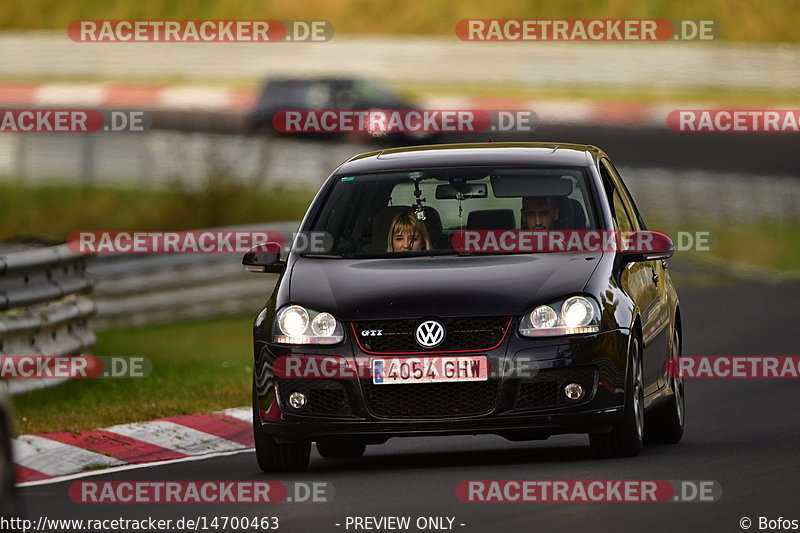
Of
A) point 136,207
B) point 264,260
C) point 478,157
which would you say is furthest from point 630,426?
point 136,207

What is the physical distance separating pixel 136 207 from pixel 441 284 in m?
20.0

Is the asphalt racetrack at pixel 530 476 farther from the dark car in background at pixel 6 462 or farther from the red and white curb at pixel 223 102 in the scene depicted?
the red and white curb at pixel 223 102

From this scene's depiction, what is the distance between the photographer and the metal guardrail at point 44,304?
1362 centimetres

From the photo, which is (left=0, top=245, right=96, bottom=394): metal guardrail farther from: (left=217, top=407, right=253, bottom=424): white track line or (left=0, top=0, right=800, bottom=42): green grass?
(left=0, top=0, right=800, bottom=42): green grass

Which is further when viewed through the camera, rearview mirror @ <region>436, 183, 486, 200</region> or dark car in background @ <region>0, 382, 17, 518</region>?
rearview mirror @ <region>436, 183, 486, 200</region>

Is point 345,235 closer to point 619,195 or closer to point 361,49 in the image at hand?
point 619,195

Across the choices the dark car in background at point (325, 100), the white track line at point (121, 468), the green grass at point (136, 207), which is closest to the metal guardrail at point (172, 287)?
the green grass at point (136, 207)

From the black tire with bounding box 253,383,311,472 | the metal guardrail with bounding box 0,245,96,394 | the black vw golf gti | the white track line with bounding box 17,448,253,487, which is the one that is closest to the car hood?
the black vw golf gti

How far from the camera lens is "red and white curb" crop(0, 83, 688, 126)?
41281mm

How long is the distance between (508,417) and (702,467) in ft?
3.42

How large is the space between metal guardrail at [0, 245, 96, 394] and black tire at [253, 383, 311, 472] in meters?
3.19

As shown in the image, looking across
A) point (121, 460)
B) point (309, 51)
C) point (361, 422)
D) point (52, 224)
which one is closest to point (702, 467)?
point (361, 422)

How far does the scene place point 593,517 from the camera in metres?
8.72

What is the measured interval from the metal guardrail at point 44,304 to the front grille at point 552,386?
4.46 metres
